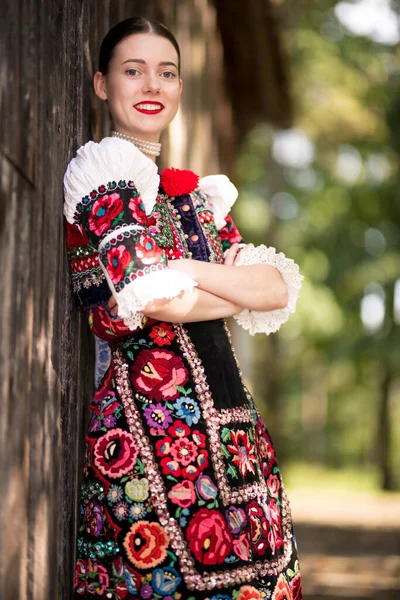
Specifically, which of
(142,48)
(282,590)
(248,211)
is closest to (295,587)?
(282,590)

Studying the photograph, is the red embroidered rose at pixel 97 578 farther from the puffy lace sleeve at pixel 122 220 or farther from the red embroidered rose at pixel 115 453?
the puffy lace sleeve at pixel 122 220

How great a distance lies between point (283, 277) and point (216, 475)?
0.64 metres

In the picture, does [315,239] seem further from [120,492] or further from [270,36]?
[120,492]

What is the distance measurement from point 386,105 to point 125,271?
10541 millimetres

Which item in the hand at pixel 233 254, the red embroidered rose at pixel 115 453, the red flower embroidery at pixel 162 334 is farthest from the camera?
the hand at pixel 233 254

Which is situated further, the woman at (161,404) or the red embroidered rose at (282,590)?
the red embroidered rose at (282,590)

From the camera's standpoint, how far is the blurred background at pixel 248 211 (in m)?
1.93

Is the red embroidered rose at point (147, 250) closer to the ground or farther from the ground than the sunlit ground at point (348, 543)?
farther from the ground

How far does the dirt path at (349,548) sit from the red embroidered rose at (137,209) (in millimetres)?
4548

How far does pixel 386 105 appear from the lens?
39.3ft

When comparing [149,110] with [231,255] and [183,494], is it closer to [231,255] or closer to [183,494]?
[231,255]

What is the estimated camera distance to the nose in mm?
2498

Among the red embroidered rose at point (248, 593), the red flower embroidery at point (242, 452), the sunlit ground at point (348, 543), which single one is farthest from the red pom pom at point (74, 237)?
the sunlit ground at point (348, 543)

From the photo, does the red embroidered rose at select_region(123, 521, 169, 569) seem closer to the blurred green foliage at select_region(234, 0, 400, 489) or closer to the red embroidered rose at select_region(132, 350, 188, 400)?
the red embroidered rose at select_region(132, 350, 188, 400)
